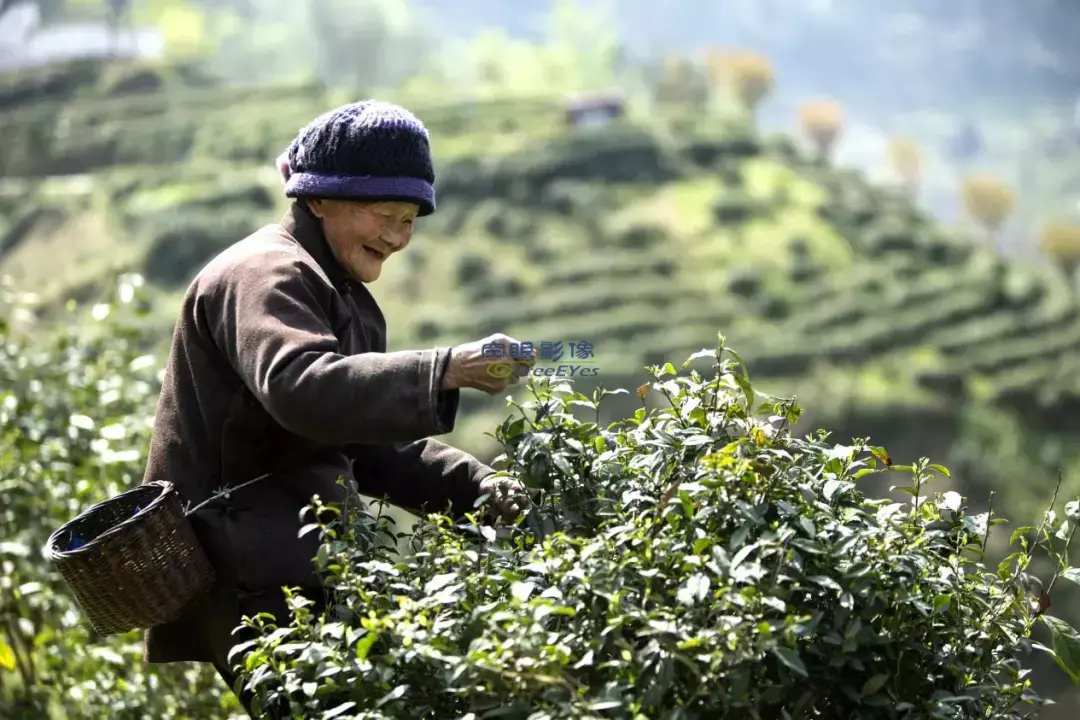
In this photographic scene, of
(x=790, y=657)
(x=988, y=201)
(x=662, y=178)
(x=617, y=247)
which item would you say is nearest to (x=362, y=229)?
(x=790, y=657)

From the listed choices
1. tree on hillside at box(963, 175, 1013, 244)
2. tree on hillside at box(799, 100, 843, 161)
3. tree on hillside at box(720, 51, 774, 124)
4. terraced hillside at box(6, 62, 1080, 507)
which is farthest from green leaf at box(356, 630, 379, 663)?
tree on hillside at box(720, 51, 774, 124)

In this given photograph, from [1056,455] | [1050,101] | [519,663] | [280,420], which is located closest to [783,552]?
[519,663]

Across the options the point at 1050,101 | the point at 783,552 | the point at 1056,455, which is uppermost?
the point at 783,552

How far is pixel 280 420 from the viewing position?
69.5 inches

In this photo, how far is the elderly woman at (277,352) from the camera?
1867 mm

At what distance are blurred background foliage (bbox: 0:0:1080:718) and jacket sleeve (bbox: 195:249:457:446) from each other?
59.2ft

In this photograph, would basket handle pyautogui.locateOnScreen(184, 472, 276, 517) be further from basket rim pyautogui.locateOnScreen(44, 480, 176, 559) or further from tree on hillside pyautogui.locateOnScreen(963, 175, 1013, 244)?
tree on hillside pyautogui.locateOnScreen(963, 175, 1013, 244)

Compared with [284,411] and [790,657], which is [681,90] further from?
[790,657]

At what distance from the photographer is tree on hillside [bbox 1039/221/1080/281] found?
24.8 meters

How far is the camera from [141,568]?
1.87 meters

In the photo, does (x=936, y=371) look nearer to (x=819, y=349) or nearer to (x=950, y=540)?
(x=819, y=349)

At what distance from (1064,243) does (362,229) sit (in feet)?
81.4

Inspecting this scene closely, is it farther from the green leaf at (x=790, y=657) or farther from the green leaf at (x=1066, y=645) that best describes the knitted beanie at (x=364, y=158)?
the green leaf at (x=1066, y=645)

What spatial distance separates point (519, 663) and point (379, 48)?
30.0 metres
